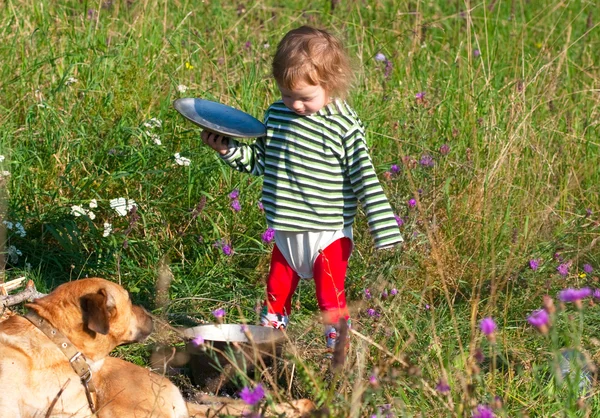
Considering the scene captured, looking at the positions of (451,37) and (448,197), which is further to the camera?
(451,37)

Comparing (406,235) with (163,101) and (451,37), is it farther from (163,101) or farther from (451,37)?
(451,37)

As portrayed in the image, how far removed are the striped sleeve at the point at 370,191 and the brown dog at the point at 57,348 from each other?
3.58ft

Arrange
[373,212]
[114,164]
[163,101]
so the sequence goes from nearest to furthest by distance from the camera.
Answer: [373,212], [114,164], [163,101]

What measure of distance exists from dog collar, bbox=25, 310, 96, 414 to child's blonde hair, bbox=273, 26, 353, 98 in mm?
1321

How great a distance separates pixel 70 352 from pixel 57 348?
0.16 ft

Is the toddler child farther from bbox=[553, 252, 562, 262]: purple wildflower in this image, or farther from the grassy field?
bbox=[553, 252, 562, 262]: purple wildflower

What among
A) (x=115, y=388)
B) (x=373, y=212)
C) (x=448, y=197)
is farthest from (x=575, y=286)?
(x=115, y=388)

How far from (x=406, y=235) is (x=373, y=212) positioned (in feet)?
2.84

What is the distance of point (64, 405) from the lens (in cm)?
324

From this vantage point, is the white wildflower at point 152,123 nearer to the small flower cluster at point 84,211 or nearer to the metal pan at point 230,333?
the small flower cluster at point 84,211

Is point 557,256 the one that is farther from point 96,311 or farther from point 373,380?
point 96,311

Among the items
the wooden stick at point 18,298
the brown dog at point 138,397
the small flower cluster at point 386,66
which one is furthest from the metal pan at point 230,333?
the small flower cluster at point 386,66

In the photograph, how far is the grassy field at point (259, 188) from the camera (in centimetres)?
410

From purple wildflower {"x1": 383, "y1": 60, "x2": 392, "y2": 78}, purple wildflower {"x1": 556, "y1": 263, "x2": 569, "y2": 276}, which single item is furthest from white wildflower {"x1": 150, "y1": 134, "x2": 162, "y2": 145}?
purple wildflower {"x1": 556, "y1": 263, "x2": 569, "y2": 276}
